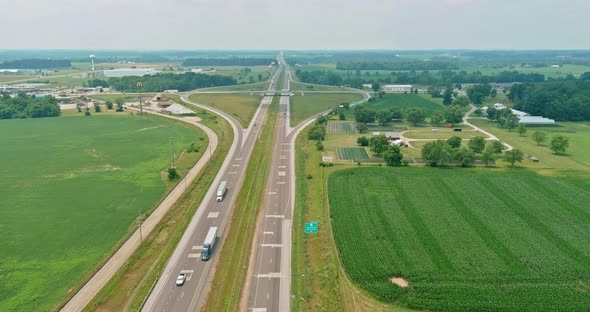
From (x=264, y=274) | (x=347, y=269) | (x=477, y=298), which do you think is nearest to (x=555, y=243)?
(x=477, y=298)

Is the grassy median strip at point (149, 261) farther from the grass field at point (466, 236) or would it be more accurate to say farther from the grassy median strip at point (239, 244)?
the grass field at point (466, 236)

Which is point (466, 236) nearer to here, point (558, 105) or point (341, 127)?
point (341, 127)

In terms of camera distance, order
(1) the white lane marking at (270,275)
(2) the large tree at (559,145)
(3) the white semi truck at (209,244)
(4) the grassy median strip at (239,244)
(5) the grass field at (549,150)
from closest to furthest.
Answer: (4) the grassy median strip at (239,244), (1) the white lane marking at (270,275), (3) the white semi truck at (209,244), (5) the grass field at (549,150), (2) the large tree at (559,145)

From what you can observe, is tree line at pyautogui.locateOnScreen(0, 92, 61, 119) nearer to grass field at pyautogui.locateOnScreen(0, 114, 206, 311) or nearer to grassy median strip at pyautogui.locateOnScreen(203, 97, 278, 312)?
grass field at pyautogui.locateOnScreen(0, 114, 206, 311)

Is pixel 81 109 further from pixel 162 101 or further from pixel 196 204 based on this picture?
pixel 196 204

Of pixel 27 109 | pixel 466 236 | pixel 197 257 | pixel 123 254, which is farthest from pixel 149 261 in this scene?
pixel 27 109

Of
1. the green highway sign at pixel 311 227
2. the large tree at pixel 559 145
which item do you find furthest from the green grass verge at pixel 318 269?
the large tree at pixel 559 145
